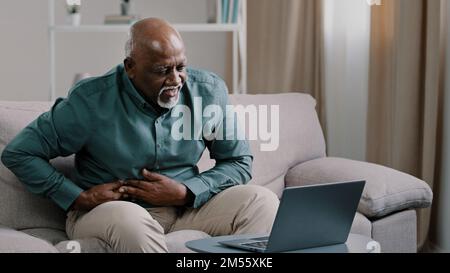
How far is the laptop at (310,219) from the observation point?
5.78 ft

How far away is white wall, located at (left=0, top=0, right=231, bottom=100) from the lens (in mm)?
4309

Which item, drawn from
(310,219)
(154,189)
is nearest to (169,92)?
(154,189)

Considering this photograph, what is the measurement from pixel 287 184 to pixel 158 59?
33.2 inches

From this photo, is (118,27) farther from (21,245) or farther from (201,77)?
(21,245)

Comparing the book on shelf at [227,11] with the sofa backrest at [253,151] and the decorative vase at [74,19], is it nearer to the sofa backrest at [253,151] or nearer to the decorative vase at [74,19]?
the decorative vase at [74,19]

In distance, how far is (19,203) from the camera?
93.8 inches

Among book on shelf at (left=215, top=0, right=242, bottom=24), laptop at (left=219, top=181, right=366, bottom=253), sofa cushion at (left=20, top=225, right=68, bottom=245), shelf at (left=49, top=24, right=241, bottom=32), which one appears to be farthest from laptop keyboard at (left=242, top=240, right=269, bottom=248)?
book on shelf at (left=215, top=0, right=242, bottom=24)

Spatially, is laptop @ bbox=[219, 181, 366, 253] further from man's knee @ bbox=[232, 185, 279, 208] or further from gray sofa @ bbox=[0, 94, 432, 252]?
gray sofa @ bbox=[0, 94, 432, 252]

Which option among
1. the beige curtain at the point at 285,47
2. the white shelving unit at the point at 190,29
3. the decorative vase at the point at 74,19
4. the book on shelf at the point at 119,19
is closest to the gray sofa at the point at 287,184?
the white shelving unit at the point at 190,29

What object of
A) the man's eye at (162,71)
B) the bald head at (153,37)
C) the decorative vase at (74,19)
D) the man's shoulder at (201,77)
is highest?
the decorative vase at (74,19)

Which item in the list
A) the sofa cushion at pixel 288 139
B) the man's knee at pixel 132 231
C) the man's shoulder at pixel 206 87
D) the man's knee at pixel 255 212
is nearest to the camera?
the man's knee at pixel 132 231

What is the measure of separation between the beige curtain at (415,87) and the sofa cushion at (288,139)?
1.66ft

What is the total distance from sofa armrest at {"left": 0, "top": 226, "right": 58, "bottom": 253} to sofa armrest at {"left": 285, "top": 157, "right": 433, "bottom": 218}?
1.03m
